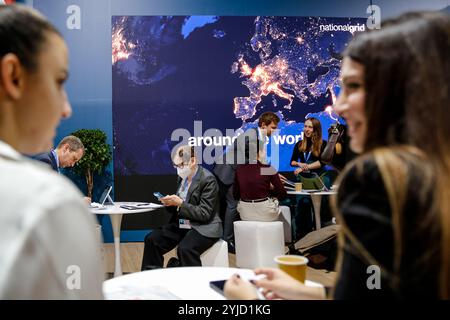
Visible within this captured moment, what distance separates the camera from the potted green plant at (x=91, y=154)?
636 cm

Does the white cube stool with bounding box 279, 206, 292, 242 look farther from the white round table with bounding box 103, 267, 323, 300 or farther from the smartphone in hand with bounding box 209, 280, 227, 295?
the smartphone in hand with bounding box 209, 280, 227, 295

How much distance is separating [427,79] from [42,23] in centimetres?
78

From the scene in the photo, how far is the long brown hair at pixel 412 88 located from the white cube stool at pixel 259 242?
10.6ft

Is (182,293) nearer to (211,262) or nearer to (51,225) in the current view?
(51,225)

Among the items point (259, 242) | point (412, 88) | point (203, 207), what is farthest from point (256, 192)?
A: point (412, 88)

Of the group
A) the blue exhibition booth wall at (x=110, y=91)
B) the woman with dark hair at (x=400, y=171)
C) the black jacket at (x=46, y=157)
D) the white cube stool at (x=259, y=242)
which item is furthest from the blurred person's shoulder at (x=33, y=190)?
the blue exhibition booth wall at (x=110, y=91)

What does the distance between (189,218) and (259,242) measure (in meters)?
0.67

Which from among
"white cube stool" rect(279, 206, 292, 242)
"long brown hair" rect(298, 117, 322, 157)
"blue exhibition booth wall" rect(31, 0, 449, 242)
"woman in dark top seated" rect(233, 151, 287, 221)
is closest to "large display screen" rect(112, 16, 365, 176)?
"blue exhibition booth wall" rect(31, 0, 449, 242)

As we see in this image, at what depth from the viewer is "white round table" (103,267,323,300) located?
64.4 inches

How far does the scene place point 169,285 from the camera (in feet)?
5.86

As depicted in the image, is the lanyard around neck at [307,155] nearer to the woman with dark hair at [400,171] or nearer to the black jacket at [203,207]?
the black jacket at [203,207]

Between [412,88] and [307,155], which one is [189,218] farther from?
[412,88]

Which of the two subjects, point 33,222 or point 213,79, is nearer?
point 33,222

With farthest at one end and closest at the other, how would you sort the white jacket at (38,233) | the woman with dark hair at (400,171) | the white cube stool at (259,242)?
the white cube stool at (259,242), the woman with dark hair at (400,171), the white jacket at (38,233)
